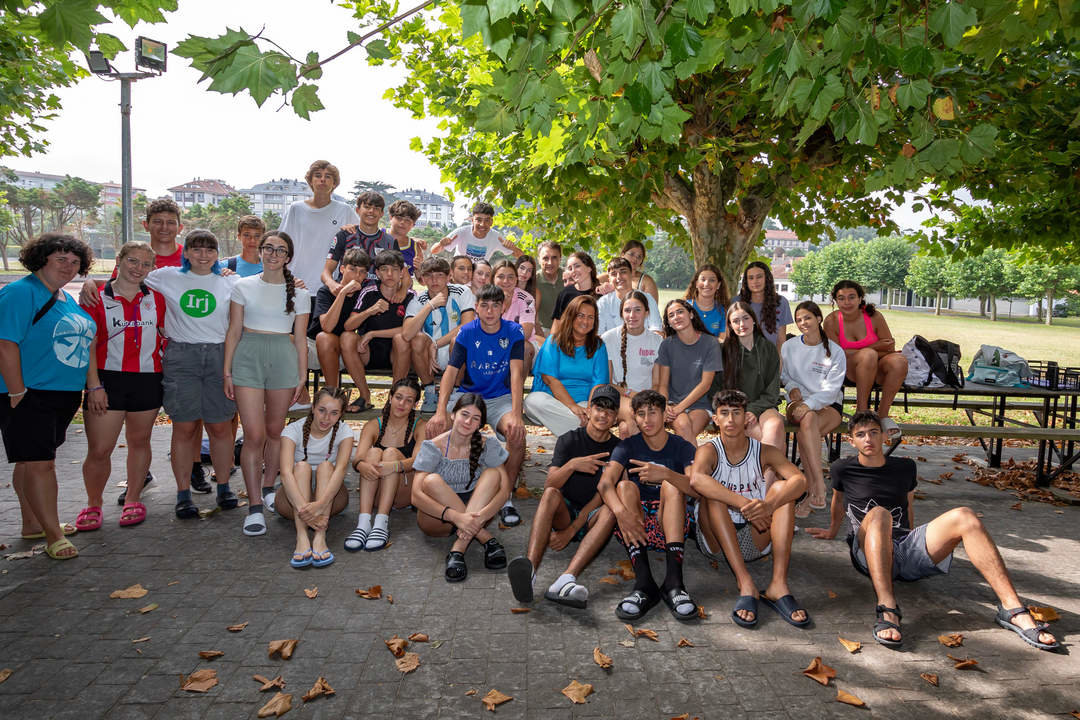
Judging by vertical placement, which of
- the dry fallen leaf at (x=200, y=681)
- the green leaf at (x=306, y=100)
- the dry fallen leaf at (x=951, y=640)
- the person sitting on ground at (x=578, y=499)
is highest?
the green leaf at (x=306, y=100)

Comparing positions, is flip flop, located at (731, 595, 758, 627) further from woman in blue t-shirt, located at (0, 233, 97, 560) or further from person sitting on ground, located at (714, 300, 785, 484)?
woman in blue t-shirt, located at (0, 233, 97, 560)

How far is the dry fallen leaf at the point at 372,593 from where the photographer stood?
14.8 ft

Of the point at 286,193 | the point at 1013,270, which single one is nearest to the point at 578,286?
the point at 1013,270

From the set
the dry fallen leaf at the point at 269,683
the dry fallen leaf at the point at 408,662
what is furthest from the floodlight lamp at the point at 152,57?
the dry fallen leaf at the point at 408,662

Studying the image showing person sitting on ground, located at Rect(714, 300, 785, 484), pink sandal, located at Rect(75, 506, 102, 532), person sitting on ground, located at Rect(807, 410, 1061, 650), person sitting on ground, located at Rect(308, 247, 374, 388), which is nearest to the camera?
person sitting on ground, located at Rect(807, 410, 1061, 650)

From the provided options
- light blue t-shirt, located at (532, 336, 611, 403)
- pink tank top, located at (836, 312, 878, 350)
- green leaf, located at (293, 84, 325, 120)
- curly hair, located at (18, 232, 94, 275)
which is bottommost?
light blue t-shirt, located at (532, 336, 611, 403)

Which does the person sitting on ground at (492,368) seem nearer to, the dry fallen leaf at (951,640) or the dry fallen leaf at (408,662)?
the dry fallen leaf at (408,662)

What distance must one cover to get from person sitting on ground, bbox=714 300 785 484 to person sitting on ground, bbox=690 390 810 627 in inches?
52.2

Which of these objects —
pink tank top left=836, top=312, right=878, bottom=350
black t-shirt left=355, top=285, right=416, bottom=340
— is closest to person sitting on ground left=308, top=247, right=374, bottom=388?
black t-shirt left=355, top=285, right=416, bottom=340

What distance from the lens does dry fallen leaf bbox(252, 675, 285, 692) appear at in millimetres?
3424

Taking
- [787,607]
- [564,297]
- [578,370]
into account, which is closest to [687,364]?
[578,370]

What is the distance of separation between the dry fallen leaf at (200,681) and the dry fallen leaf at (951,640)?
4150 millimetres

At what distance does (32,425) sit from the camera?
4855 millimetres

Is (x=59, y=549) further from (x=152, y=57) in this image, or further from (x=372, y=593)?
(x=152, y=57)
